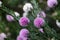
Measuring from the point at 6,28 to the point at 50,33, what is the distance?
585 mm

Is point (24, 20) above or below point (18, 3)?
below

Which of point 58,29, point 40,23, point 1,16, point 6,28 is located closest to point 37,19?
point 40,23

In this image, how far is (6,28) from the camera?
4.26 feet

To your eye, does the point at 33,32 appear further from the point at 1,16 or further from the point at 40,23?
the point at 1,16

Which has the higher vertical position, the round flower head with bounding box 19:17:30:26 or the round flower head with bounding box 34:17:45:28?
the round flower head with bounding box 19:17:30:26

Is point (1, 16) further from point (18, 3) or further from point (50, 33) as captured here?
point (50, 33)

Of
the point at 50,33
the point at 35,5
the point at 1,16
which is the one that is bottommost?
the point at 50,33

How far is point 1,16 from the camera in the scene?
1.40m

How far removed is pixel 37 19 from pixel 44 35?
72mm

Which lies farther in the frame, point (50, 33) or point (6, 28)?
point (6, 28)

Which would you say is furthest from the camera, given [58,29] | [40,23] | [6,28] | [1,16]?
[1,16]

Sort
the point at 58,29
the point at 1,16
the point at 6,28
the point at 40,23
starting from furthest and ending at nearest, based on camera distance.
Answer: the point at 1,16 < the point at 6,28 < the point at 58,29 < the point at 40,23

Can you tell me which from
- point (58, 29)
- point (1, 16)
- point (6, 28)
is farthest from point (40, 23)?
point (1, 16)

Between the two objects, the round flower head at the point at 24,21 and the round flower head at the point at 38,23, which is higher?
the round flower head at the point at 24,21
